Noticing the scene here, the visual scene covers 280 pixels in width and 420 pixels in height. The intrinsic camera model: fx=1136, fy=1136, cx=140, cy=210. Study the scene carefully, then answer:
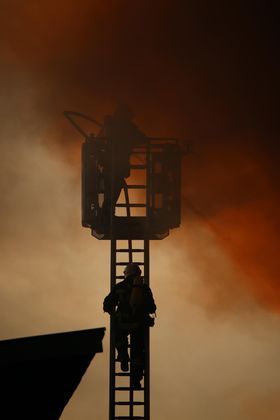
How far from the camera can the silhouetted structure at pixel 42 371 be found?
841cm

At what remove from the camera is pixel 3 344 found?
874 centimetres

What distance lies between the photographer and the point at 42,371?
27.9 ft

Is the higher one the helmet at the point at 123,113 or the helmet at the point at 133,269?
the helmet at the point at 123,113

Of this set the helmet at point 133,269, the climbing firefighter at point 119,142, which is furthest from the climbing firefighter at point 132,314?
the climbing firefighter at point 119,142

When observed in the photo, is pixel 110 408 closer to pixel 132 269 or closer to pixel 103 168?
pixel 132 269

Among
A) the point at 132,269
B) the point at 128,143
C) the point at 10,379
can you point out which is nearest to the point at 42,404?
the point at 10,379

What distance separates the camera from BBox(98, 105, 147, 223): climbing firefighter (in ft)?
70.6

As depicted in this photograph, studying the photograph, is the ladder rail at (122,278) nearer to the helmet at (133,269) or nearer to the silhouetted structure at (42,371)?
the helmet at (133,269)

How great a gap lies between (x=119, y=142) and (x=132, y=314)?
328 centimetres

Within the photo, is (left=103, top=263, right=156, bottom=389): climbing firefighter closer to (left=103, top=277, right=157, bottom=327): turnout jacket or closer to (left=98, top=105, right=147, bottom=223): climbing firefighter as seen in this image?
(left=103, top=277, right=157, bottom=327): turnout jacket

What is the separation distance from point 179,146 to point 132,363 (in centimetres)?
424

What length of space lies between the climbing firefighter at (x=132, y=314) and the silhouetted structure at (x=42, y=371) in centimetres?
1163

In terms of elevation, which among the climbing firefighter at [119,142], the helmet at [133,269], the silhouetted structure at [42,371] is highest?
the climbing firefighter at [119,142]

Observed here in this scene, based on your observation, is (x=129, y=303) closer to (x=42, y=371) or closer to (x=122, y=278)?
(x=122, y=278)
